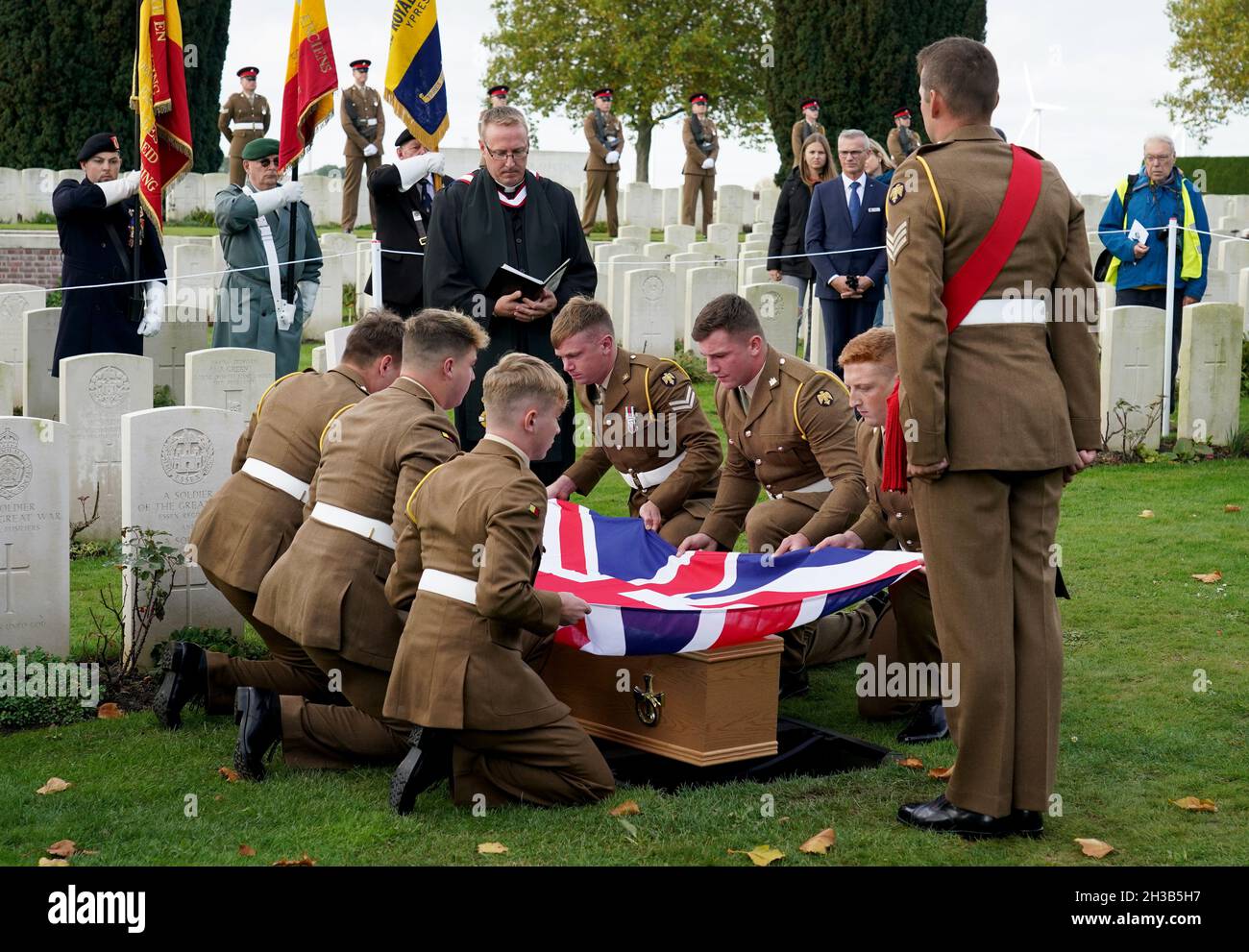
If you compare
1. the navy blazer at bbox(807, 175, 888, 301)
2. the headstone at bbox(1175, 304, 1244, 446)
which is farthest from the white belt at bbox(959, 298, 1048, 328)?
the headstone at bbox(1175, 304, 1244, 446)

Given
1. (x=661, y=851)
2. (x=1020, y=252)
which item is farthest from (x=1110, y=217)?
(x=661, y=851)

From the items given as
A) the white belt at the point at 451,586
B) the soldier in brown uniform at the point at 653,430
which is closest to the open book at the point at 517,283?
the soldier in brown uniform at the point at 653,430

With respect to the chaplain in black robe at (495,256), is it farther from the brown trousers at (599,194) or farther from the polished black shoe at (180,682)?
the brown trousers at (599,194)

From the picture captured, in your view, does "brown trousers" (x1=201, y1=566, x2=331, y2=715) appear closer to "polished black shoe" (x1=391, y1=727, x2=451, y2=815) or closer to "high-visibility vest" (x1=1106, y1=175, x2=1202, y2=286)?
"polished black shoe" (x1=391, y1=727, x2=451, y2=815)

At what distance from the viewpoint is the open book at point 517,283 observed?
7480 mm

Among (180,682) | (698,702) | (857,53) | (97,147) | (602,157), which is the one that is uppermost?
(857,53)

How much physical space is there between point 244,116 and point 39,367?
13.5 m

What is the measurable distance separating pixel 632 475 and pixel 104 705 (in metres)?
2.54

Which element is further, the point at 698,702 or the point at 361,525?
the point at 361,525

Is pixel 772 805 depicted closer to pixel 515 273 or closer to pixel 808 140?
pixel 515 273

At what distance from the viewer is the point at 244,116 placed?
24.3 metres

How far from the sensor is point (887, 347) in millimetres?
5812

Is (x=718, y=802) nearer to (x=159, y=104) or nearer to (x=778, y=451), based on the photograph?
(x=778, y=451)

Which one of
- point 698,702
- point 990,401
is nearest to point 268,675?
point 698,702
